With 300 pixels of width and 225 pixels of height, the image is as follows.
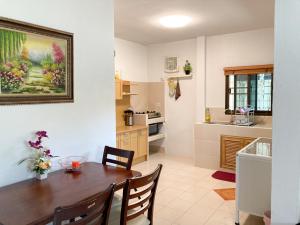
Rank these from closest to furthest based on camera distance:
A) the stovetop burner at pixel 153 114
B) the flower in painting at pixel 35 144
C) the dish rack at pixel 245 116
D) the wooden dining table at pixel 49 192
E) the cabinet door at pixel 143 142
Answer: the wooden dining table at pixel 49 192 → the flower in painting at pixel 35 144 → the dish rack at pixel 245 116 → the cabinet door at pixel 143 142 → the stovetop burner at pixel 153 114

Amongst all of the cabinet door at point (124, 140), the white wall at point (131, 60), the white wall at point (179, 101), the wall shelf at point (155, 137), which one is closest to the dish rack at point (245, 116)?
the white wall at point (179, 101)

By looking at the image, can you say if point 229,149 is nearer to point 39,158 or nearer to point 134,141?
point 134,141

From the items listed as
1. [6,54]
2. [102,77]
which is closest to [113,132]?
→ [102,77]

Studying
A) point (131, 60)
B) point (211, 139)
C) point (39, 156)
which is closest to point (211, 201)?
point (211, 139)

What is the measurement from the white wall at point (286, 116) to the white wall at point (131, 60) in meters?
3.69

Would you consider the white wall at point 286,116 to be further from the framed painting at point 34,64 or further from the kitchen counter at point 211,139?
the kitchen counter at point 211,139

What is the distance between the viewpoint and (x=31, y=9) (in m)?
2.14

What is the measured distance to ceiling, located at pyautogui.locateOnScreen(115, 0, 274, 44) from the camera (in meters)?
3.37

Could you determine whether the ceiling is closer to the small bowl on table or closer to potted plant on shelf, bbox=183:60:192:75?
potted plant on shelf, bbox=183:60:192:75

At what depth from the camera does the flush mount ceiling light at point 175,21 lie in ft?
13.0

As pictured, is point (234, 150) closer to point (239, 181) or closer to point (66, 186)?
point (239, 181)

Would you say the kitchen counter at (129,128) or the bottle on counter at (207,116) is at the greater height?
the bottle on counter at (207,116)

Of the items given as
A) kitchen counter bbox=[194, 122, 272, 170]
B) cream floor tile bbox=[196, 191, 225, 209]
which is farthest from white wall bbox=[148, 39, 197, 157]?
cream floor tile bbox=[196, 191, 225, 209]

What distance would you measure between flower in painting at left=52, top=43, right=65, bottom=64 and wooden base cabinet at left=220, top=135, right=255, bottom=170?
10.6 ft
